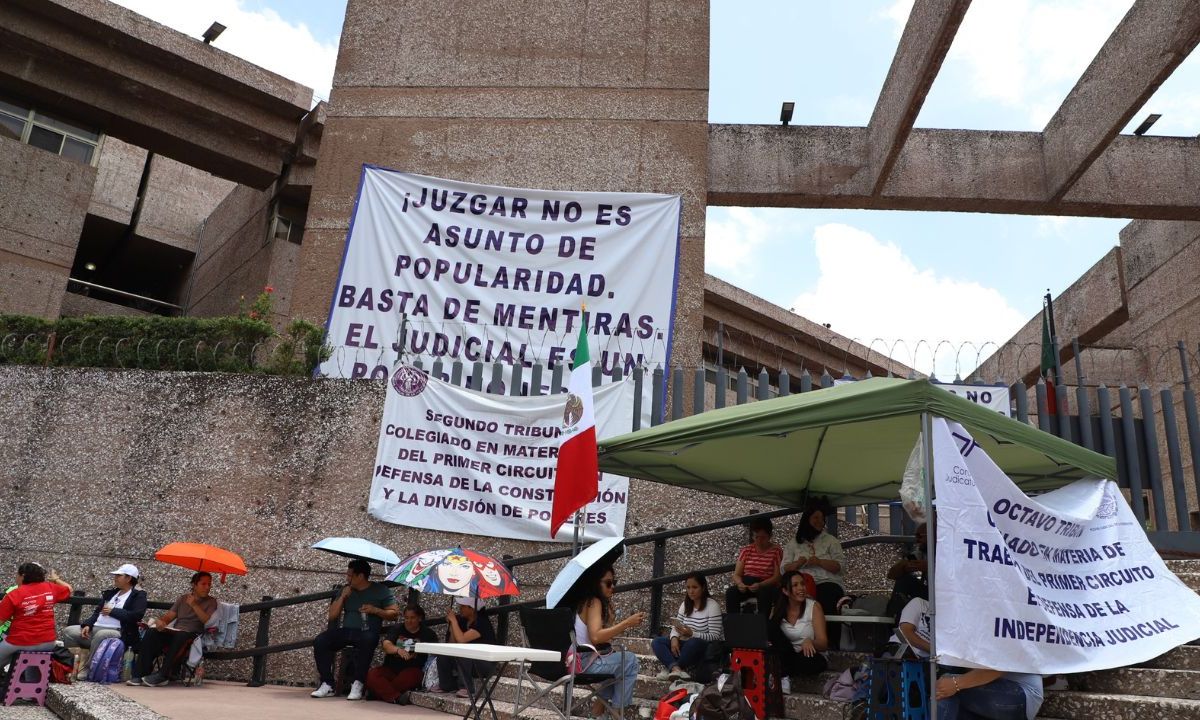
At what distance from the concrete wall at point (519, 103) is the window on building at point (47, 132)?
324 inches

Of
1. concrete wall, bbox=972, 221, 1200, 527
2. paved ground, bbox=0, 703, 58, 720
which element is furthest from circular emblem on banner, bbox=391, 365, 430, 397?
concrete wall, bbox=972, 221, 1200, 527

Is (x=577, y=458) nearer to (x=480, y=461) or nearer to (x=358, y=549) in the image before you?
(x=358, y=549)

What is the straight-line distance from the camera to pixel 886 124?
12.0 meters

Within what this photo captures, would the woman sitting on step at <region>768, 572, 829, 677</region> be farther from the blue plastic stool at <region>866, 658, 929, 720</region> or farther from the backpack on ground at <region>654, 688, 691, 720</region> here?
the blue plastic stool at <region>866, 658, 929, 720</region>

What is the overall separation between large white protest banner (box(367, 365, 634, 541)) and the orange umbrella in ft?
4.40

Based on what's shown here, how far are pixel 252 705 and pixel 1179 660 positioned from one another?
20.5 feet

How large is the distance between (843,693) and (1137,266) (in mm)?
12631

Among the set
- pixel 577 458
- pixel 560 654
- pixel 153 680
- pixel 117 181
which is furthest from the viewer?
pixel 117 181

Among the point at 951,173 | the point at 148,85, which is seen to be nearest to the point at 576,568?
the point at 951,173

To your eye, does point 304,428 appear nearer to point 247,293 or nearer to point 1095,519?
point 1095,519

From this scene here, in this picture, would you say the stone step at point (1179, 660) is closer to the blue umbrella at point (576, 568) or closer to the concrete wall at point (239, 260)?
the blue umbrella at point (576, 568)

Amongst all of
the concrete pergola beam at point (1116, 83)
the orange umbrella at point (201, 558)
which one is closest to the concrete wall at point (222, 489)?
the orange umbrella at point (201, 558)

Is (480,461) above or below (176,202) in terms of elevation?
below

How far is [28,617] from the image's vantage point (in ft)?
23.9
